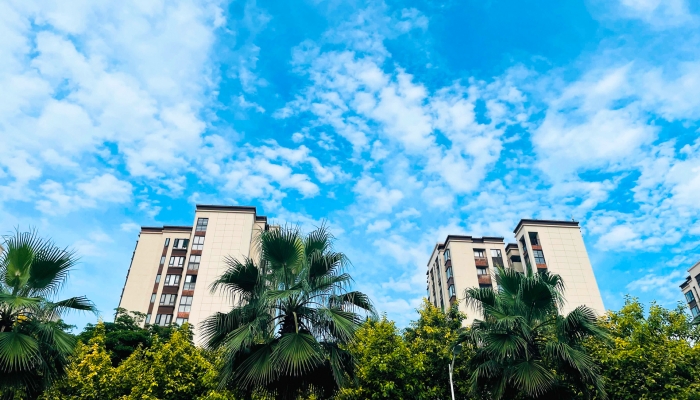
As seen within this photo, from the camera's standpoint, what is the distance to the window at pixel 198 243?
5681 centimetres

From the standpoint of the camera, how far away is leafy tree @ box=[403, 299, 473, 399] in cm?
2208

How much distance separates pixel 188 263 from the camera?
56.4 m

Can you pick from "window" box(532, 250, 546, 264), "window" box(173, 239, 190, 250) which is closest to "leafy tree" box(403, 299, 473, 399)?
"window" box(532, 250, 546, 264)

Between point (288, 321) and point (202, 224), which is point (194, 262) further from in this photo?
point (288, 321)

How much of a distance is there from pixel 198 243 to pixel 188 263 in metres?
2.69


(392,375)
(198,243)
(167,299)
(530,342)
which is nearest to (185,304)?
(167,299)

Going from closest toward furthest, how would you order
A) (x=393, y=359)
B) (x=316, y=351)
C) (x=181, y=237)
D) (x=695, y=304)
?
(x=316, y=351) < (x=393, y=359) < (x=181, y=237) < (x=695, y=304)

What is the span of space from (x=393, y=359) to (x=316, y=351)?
1052 cm

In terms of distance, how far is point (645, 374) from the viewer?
18406mm

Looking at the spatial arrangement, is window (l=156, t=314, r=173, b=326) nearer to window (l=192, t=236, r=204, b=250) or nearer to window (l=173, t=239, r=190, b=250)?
window (l=192, t=236, r=204, b=250)

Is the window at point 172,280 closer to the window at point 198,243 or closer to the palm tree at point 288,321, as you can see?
the window at point 198,243

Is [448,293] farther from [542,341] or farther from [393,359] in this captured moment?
[542,341]

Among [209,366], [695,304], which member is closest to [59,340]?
[209,366]

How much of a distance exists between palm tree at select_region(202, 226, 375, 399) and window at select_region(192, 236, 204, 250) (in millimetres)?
45722
